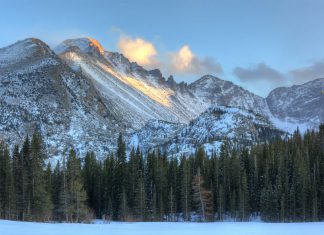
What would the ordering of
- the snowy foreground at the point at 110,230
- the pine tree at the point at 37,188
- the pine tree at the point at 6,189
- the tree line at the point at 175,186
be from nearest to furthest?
1. the snowy foreground at the point at 110,230
2. the pine tree at the point at 37,188
3. the pine tree at the point at 6,189
4. the tree line at the point at 175,186

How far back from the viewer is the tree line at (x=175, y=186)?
3226 inches

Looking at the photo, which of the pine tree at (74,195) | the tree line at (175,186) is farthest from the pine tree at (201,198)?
the pine tree at (74,195)

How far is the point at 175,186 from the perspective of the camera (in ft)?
347

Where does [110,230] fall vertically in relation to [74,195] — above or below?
below

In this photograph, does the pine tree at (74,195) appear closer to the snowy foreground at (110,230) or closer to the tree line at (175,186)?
the tree line at (175,186)

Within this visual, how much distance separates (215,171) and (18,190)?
148 feet

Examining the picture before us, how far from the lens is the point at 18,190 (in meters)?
81.7

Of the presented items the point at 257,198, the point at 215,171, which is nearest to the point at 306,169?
the point at 257,198

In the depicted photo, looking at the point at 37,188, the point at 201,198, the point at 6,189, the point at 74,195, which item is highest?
the point at 37,188

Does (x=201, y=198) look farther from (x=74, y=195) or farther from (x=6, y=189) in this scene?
(x=6, y=189)

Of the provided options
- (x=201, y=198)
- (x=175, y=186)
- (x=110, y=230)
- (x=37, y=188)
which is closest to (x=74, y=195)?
(x=37, y=188)

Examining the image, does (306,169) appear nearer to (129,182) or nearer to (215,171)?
(215,171)

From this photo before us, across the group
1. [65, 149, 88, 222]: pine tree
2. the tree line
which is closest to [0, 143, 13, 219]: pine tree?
the tree line

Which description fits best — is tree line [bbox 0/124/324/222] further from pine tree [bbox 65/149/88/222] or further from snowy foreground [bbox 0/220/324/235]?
snowy foreground [bbox 0/220/324/235]
